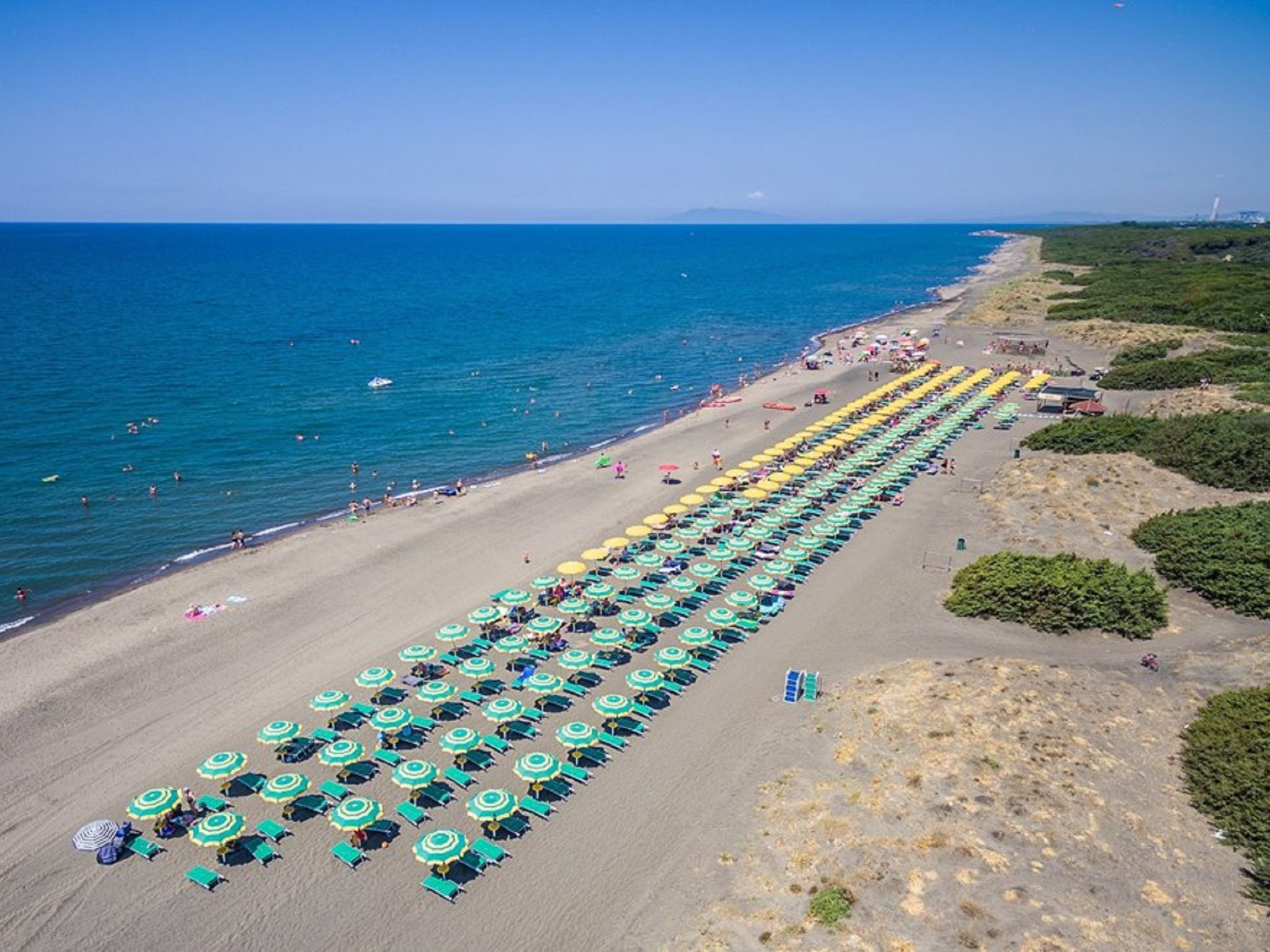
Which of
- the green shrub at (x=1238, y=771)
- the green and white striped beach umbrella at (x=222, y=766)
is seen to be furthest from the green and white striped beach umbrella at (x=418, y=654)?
the green shrub at (x=1238, y=771)

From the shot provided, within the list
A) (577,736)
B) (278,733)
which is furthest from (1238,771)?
(278,733)

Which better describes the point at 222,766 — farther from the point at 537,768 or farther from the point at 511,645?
the point at 511,645

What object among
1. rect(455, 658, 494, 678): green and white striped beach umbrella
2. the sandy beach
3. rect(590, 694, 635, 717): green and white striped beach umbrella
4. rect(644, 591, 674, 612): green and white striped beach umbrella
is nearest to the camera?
the sandy beach

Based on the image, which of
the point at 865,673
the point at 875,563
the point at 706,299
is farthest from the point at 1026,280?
the point at 865,673

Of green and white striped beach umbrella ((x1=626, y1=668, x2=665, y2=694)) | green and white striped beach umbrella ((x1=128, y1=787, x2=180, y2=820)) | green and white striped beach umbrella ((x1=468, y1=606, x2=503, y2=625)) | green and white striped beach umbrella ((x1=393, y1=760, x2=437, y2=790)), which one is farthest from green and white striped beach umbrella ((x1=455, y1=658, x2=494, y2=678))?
green and white striped beach umbrella ((x1=128, y1=787, x2=180, y2=820))

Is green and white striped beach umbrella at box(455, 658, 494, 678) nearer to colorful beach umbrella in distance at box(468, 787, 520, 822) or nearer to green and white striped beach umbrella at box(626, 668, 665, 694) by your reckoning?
green and white striped beach umbrella at box(626, 668, 665, 694)

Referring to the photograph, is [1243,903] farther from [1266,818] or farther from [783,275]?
[783,275]

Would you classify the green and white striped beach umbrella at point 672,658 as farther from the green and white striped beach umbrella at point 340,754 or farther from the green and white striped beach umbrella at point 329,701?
the green and white striped beach umbrella at point 329,701
